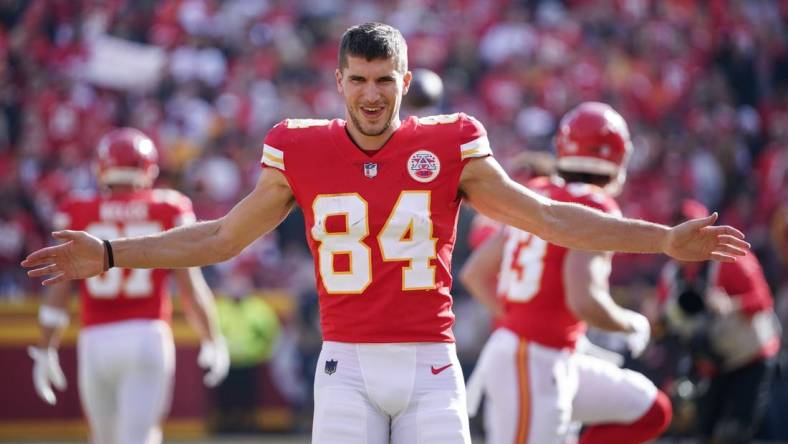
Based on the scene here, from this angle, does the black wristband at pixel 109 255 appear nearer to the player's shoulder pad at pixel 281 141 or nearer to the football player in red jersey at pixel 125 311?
the player's shoulder pad at pixel 281 141

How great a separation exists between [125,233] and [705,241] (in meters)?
3.67

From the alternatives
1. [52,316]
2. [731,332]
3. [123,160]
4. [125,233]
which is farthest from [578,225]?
[731,332]

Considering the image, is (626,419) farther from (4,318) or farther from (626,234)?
(4,318)

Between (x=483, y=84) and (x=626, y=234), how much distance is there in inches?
431

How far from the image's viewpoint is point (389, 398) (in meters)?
3.98

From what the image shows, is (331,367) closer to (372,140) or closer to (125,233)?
(372,140)

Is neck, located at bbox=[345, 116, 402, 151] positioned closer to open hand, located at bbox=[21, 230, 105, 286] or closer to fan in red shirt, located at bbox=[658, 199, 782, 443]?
open hand, located at bbox=[21, 230, 105, 286]

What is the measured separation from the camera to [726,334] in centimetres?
798

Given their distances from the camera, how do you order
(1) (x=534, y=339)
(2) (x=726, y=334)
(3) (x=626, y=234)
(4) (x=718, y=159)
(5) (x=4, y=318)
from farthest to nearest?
1. (4) (x=718, y=159)
2. (5) (x=4, y=318)
3. (2) (x=726, y=334)
4. (1) (x=534, y=339)
5. (3) (x=626, y=234)

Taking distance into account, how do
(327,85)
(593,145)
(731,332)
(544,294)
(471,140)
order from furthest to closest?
(327,85), (731,332), (593,145), (544,294), (471,140)

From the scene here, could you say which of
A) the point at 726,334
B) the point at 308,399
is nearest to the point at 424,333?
the point at 726,334

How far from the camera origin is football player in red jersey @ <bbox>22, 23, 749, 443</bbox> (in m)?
3.97

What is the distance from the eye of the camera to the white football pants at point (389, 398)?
395cm

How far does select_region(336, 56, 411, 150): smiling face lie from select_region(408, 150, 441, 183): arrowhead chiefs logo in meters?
0.13
